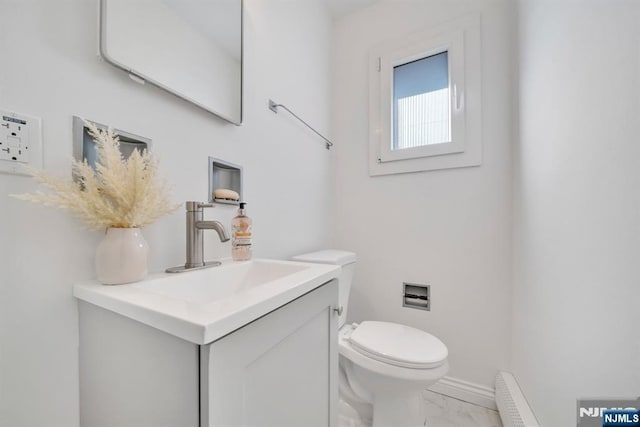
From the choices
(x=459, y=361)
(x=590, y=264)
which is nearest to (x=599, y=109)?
(x=590, y=264)

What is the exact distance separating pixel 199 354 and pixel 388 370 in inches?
31.7

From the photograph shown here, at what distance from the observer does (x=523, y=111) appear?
3.69 feet

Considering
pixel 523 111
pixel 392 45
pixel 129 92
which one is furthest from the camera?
pixel 392 45

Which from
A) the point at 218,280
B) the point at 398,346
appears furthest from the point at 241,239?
the point at 398,346

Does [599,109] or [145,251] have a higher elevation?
[599,109]

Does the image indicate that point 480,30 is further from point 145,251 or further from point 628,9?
point 145,251

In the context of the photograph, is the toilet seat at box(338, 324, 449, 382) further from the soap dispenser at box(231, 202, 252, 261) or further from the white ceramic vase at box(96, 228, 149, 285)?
the white ceramic vase at box(96, 228, 149, 285)

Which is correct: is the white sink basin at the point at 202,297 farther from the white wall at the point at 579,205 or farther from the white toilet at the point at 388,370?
the white wall at the point at 579,205

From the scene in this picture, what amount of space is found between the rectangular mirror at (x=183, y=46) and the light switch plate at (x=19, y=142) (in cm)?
23

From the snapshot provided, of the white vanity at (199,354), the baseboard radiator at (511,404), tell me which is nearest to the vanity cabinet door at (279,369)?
the white vanity at (199,354)

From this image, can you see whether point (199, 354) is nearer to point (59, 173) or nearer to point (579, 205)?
point (59, 173)

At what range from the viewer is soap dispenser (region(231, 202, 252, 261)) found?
0.87 m

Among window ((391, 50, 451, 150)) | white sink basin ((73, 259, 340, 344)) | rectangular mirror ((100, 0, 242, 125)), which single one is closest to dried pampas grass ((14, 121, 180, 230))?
white sink basin ((73, 259, 340, 344))

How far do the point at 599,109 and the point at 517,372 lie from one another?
3.87 feet
